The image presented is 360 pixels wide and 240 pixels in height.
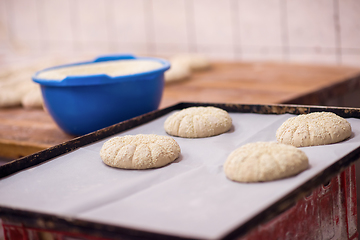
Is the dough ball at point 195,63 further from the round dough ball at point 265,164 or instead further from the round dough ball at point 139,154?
the round dough ball at point 265,164

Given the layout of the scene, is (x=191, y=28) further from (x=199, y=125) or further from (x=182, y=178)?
(x=182, y=178)

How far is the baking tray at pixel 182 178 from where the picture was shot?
2.68 ft

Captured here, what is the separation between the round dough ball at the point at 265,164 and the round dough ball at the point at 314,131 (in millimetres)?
168

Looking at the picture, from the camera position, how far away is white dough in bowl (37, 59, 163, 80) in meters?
1.96

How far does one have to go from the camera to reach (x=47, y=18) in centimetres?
489

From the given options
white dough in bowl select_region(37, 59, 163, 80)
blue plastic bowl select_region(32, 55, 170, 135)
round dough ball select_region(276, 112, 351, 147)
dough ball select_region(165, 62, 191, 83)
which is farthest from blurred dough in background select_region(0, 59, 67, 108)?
round dough ball select_region(276, 112, 351, 147)

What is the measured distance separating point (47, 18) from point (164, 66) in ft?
11.6

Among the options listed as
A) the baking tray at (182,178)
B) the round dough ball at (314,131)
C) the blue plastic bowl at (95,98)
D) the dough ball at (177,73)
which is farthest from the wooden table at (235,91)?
the round dough ball at (314,131)

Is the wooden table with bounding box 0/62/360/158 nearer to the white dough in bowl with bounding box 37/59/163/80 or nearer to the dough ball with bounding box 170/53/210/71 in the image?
the dough ball with bounding box 170/53/210/71

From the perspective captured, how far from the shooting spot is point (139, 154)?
124 cm

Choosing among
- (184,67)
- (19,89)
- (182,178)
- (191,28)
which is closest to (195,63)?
(184,67)

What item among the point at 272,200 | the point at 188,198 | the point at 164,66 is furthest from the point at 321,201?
the point at 164,66

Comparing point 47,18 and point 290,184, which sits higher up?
point 47,18

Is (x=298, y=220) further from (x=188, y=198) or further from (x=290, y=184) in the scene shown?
(x=188, y=198)
